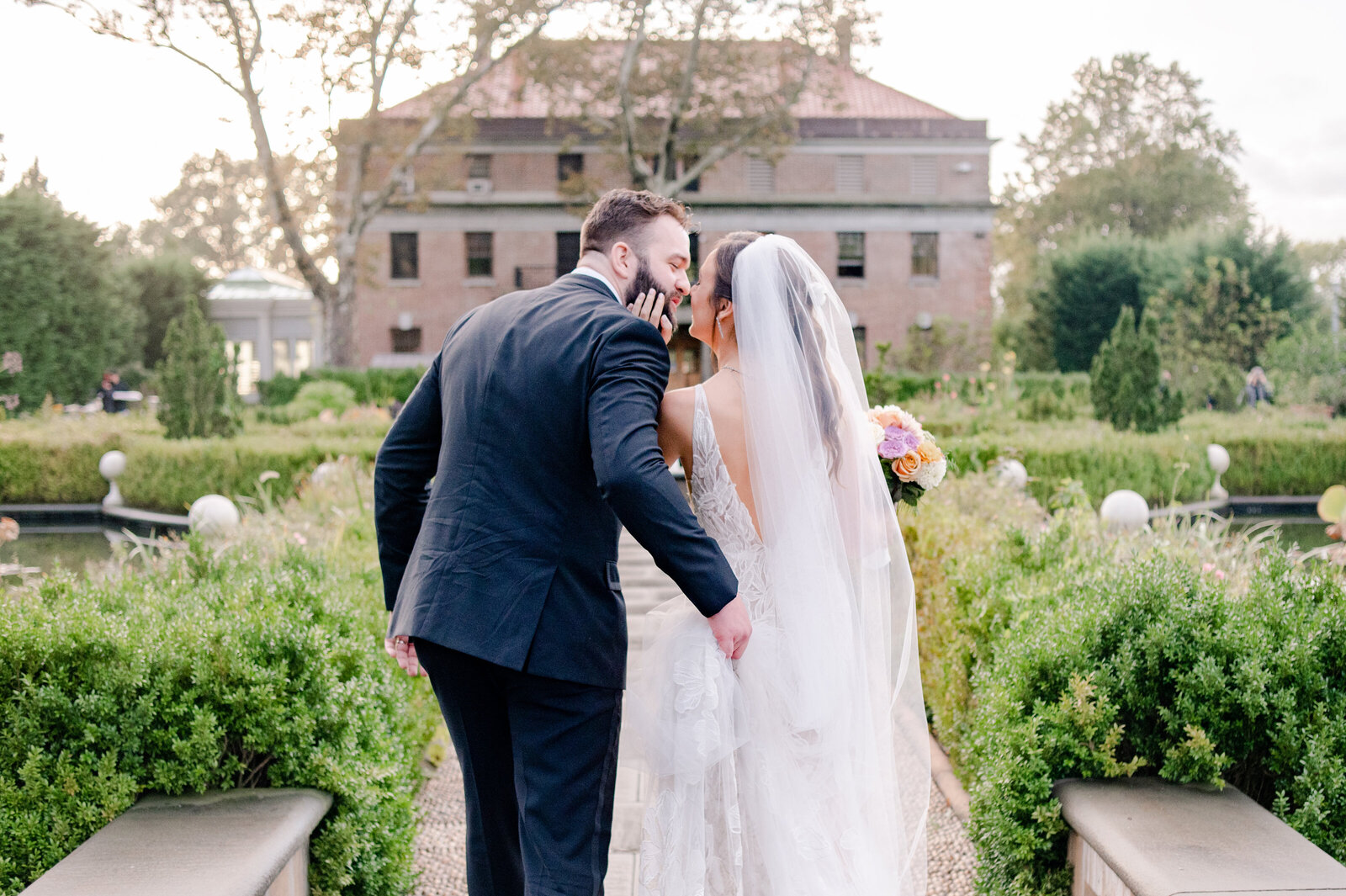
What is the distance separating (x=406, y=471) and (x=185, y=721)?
0.93m

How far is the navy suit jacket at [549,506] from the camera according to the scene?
2.14 m

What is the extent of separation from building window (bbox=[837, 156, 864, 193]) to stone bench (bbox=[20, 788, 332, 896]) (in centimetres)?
3362

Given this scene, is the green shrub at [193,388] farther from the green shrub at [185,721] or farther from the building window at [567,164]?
the building window at [567,164]

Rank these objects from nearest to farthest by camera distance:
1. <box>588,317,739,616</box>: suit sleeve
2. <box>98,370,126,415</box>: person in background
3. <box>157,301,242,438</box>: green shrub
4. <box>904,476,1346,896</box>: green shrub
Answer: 1. <box>588,317,739,616</box>: suit sleeve
2. <box>904,476,1346,896</box>: green shrub
3. <box>157,301,242,438</box>: green shrub
4. <box>98,370,126,415</box>: person in background

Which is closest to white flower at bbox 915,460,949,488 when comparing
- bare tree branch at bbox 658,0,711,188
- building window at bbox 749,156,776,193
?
bare tree branch at bbox 658,0,711,188

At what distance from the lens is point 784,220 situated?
33.9 meters

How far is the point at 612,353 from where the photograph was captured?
218 cm

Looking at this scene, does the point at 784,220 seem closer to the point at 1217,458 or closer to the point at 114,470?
the point at 1217,458

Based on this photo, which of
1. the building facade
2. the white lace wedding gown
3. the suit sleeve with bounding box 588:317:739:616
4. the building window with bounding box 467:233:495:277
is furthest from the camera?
the building facade

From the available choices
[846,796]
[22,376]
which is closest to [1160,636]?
[846,796]

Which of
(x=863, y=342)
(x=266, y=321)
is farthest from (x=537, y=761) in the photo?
(x=266, y=321)

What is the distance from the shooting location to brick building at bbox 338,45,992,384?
33531 millimetres

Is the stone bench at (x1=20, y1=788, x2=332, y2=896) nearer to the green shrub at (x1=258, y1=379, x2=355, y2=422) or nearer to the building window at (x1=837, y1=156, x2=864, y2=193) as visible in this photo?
the green shrub at (x1=258, y1=379, x2=355, y2=422)

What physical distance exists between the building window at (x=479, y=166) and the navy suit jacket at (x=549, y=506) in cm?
3339
